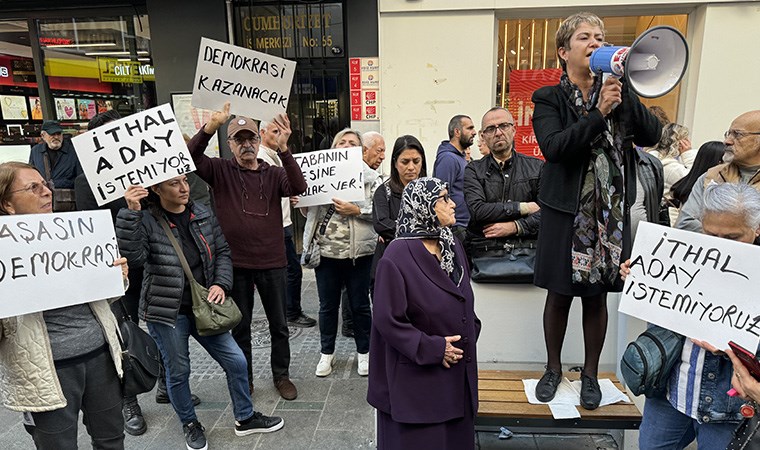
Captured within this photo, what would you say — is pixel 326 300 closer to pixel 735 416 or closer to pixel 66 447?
pixel 66 447

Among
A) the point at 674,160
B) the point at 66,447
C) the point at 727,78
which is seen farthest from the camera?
the point at 727,78

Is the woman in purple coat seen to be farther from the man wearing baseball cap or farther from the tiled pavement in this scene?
the man wearing baseball cap

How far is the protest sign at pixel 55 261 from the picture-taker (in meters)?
2.03

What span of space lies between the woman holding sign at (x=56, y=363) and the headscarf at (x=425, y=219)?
148 cm

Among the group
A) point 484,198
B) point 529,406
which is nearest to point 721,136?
point 484,198

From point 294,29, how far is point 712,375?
21.8 feet

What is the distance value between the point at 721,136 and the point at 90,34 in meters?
9.33

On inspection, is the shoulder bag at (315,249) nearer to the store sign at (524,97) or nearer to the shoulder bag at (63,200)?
the shoulder bag at (63,200)

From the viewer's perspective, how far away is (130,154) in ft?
9.56

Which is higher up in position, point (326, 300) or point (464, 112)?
point (464, 112)

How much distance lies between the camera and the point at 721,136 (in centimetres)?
646

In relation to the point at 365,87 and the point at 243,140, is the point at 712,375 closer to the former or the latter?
the point at 243,140

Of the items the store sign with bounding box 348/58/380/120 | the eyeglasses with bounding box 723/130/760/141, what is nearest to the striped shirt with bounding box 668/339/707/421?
the eyeglasses with bounding box 723/130/760/141

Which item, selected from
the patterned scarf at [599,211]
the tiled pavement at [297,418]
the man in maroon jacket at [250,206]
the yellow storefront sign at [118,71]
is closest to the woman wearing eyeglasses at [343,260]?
the tiled pavement at [297,418]
